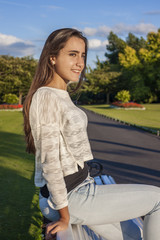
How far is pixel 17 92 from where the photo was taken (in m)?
59.8

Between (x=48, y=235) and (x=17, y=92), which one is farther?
(x=17, y=92)

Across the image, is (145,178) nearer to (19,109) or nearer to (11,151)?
(11,151)

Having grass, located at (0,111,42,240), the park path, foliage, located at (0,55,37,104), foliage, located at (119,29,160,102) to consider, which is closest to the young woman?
grass, located at (0,111,42,240)

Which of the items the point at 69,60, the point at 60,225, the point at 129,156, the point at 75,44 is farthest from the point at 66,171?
the point at 129,156

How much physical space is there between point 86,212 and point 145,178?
5256 millimetres

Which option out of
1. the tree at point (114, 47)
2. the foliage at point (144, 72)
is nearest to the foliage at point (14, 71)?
the foliage at point (144, 72)

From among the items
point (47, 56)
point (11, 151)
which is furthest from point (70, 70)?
point (11, 151)

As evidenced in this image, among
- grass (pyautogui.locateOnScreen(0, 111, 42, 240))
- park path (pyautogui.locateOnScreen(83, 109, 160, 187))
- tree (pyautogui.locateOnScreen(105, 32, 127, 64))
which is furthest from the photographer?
tree (pyautogui.locateOnScreen(105, 32, 127, 64))

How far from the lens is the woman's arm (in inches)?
75.6

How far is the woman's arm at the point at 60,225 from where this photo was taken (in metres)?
1.92

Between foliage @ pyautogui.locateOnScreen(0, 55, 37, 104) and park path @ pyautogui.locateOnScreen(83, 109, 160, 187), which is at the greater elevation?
foliage @ pyautogui.locateOnScreen(0, 55, 37, 104)

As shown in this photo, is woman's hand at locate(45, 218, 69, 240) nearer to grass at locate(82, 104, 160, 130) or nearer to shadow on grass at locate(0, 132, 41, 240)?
shadow on grass at locate(0, 132, 41, 240)

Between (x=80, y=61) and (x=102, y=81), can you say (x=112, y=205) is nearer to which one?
(x=80, y=61)

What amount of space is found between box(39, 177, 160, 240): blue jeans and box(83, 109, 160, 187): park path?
465cm
